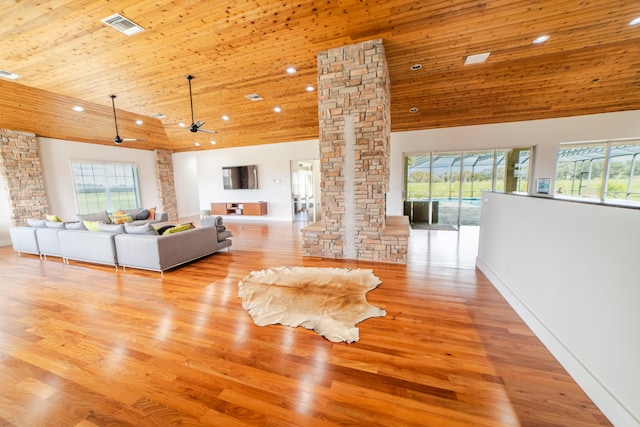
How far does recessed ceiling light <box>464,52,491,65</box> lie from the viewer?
13.3ft

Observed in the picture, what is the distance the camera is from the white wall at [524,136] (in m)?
5.93

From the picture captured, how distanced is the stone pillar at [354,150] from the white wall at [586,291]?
1.82 metres

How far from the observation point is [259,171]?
8.99 m

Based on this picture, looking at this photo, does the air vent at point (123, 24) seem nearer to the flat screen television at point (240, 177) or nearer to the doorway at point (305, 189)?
the doorway at point (305, 189)

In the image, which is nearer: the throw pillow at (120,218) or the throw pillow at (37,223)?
the throw pillow at (37,223)

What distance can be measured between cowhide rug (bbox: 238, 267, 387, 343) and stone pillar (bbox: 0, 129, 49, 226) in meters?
7.21

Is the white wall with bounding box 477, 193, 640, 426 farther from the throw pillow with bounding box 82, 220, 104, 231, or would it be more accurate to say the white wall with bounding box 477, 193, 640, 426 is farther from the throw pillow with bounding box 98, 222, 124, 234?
the throw pillow with bounding box 82, 220, 104, 231

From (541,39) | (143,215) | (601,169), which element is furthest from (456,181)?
(143,215)

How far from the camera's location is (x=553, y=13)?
318cm

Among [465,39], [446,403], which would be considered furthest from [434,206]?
[446,403]

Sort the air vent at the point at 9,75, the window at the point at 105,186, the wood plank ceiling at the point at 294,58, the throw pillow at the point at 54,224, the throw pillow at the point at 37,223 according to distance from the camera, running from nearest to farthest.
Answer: the wood plank ceiling at the point at 294,58, the air vent at the point at 9,75, the throw pillow at the point at 54,224, the throw pillow at the point at 37,223, the window at the point at 105,186

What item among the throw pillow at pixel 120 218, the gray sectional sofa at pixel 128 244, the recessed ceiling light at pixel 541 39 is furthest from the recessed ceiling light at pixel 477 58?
the throw pillow at pixel 120 218

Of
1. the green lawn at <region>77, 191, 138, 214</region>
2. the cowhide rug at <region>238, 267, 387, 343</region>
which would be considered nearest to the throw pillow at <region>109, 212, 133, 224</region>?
the green lawn at <region>77, 191, 138, 214</region>

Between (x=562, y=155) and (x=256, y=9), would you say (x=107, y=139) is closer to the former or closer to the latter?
(x=256, y=9)
